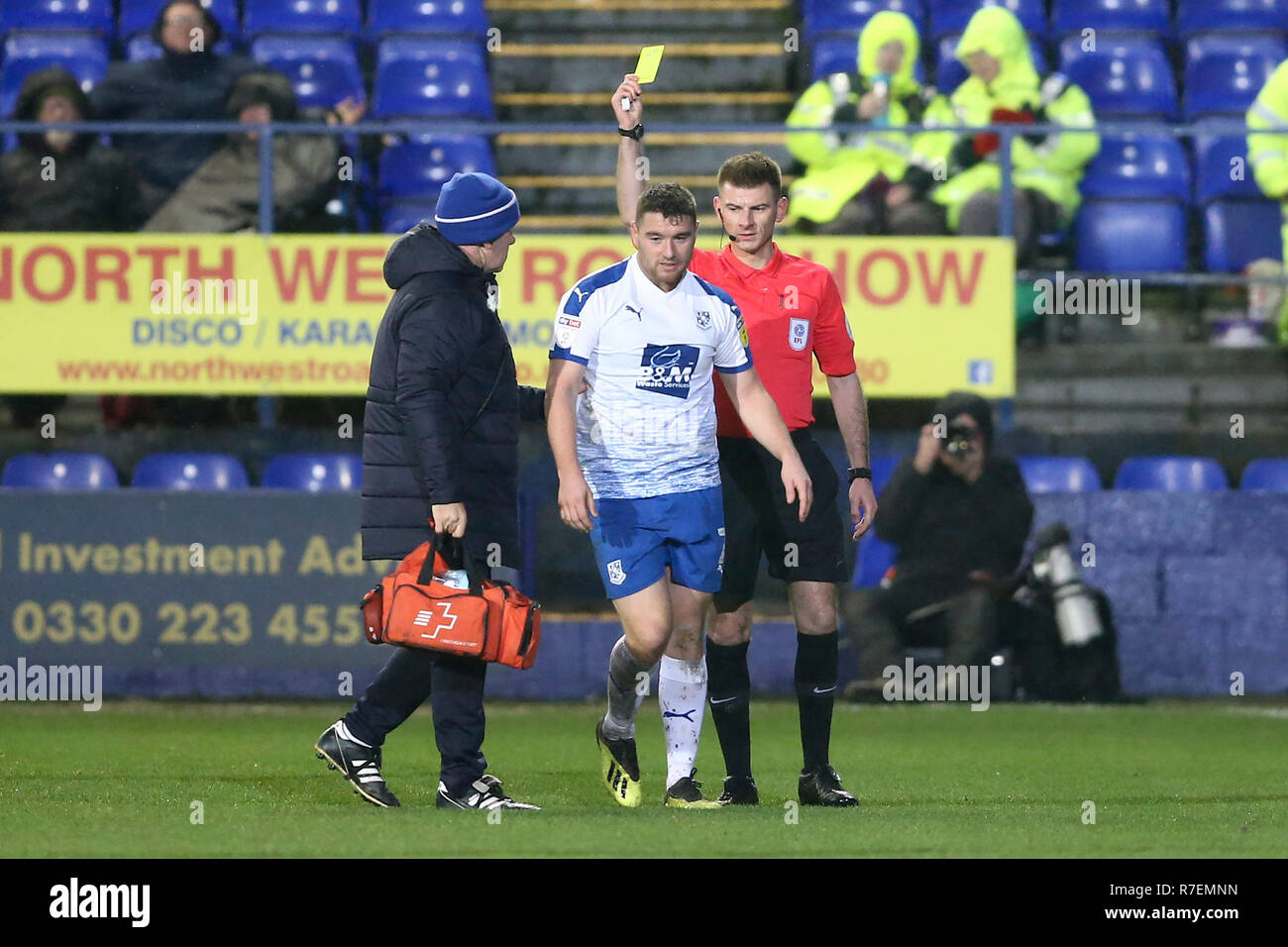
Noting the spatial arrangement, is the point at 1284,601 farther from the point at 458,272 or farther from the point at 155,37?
the point at 155,37

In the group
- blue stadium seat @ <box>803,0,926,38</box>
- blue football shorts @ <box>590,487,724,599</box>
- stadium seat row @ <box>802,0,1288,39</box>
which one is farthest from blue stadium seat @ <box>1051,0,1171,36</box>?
blue football shorts @ <box>590,487,724,599</box>

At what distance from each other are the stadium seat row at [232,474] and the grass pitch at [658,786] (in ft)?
4.24

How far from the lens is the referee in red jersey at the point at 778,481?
7.02 metres

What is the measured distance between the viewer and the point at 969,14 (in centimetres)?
1455

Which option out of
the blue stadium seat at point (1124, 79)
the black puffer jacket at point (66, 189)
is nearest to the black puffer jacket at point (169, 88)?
the black puffer jacket at point (66, 189)

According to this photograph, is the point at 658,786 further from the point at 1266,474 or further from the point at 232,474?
the point at 1266,474

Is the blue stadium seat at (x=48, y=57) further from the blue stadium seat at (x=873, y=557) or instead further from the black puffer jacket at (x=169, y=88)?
the blue stadium seat at (x=873, y=557)

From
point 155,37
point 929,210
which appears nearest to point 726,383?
point 929,210

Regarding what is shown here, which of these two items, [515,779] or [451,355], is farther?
[515,779]

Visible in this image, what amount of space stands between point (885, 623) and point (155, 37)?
18.4 ft

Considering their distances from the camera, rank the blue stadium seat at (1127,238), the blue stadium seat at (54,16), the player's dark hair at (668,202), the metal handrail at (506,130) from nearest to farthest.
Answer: the player's dark hair at (668,202) < the metal handrail at (506,130) < the blue stadium seat at (1127,238) < the blue stadium seat at (54,16)

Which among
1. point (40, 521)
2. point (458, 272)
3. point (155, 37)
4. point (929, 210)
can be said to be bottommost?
point (40, 521)

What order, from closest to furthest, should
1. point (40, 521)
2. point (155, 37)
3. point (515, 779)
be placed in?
point (515, 779) < point (40, 521) < point (155, 37)

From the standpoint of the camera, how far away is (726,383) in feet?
22.6
